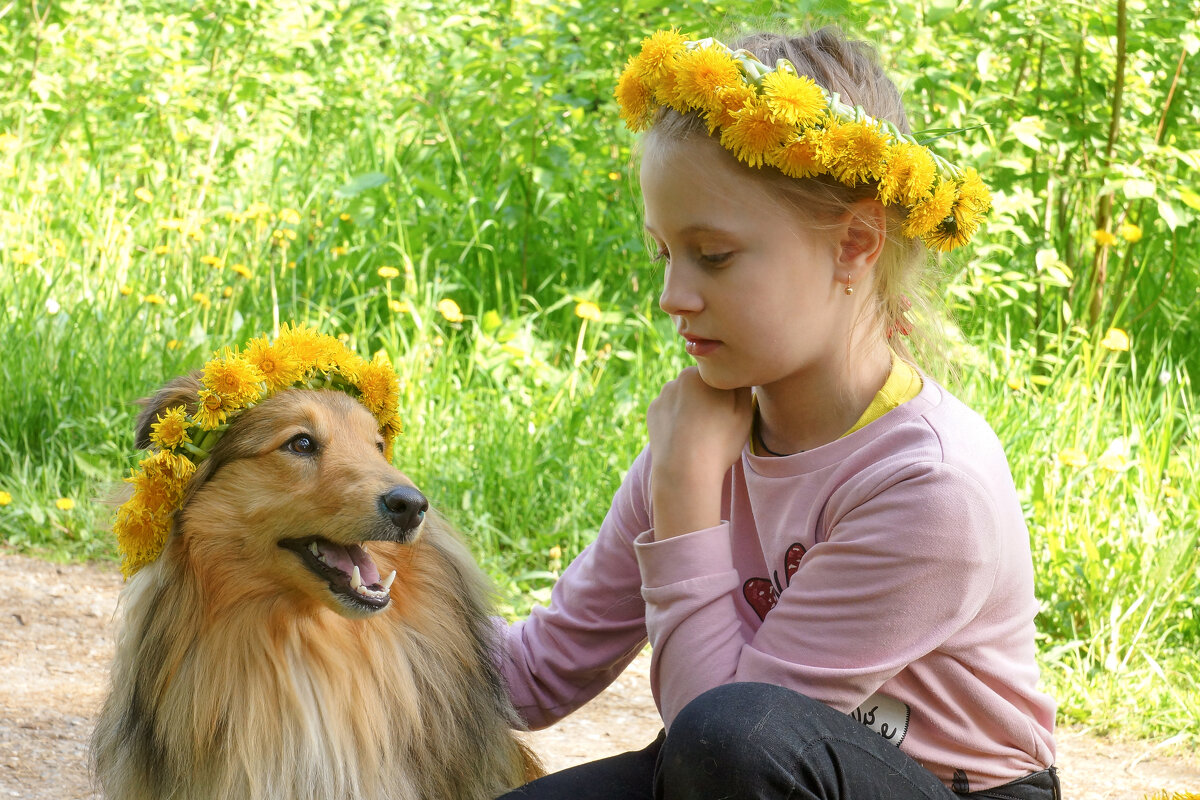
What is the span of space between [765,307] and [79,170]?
5115 millimetres

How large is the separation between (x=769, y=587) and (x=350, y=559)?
724 millimetres

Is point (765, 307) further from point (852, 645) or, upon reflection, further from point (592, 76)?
point (592, 76)

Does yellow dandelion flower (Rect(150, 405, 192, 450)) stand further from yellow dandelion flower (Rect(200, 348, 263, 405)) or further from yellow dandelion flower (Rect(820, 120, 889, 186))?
yellow dandelion flower (Rect(820, 120, 889, 186))

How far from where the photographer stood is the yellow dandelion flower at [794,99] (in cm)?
185

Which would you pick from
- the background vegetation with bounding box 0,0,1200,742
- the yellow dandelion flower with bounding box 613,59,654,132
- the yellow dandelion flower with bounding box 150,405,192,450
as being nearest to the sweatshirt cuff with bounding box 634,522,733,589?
the yellow dandelion flower with bounding box 613,59,654,132

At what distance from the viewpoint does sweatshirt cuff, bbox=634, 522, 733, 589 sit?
1.95m

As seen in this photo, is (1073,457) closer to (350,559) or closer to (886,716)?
(886,716)

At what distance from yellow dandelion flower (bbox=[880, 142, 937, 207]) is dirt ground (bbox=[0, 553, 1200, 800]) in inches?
66.8

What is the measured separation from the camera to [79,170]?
6.09 m

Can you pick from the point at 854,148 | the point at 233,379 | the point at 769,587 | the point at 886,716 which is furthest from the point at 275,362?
the point at 886,716

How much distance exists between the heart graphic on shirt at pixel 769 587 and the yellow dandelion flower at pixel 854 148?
0.60 metres

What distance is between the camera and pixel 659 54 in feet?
6.59

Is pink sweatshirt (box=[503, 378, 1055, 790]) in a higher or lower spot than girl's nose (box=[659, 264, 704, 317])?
lower

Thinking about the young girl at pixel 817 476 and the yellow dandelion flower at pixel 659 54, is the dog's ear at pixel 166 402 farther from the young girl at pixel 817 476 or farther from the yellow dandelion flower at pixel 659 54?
the yellow dandelion flower at pixel 659 54
